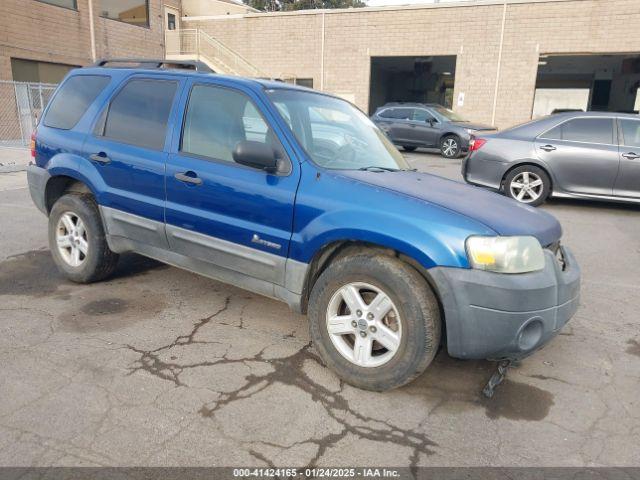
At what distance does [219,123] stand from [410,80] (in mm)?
31538

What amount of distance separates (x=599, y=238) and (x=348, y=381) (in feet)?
17.5

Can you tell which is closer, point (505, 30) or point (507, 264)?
point (507, 264)

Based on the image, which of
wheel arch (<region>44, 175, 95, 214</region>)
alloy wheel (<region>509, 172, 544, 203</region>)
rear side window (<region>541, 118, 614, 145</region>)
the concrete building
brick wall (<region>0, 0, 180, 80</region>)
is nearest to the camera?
wheel arch (<region>44, 175, 95, 214</region>)

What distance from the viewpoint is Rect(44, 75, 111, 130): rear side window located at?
438 cm

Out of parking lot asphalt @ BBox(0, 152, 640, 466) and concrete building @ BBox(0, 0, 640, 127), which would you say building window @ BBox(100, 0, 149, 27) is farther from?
parking lot asphalt @ BBox(0, 152, 640, 466)

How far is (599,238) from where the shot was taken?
6852 millimetres

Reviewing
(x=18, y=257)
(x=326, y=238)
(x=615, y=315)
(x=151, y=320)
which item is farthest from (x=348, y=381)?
(x=18, y=257)

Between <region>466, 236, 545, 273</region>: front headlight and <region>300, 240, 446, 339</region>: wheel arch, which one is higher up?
<region>466, 236, 545, 273</region>: front headlight

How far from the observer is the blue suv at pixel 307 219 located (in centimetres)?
276

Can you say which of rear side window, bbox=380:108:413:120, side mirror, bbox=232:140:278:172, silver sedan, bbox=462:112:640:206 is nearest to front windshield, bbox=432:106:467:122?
rear side window, bbox=380:108:413:120

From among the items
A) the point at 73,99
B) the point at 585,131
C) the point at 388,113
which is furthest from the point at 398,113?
the point at 73,99

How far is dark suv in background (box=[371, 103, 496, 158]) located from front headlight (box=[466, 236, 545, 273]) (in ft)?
46.3

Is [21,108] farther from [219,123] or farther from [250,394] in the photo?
[250,394]

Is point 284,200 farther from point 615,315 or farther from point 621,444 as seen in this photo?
point 615,315
